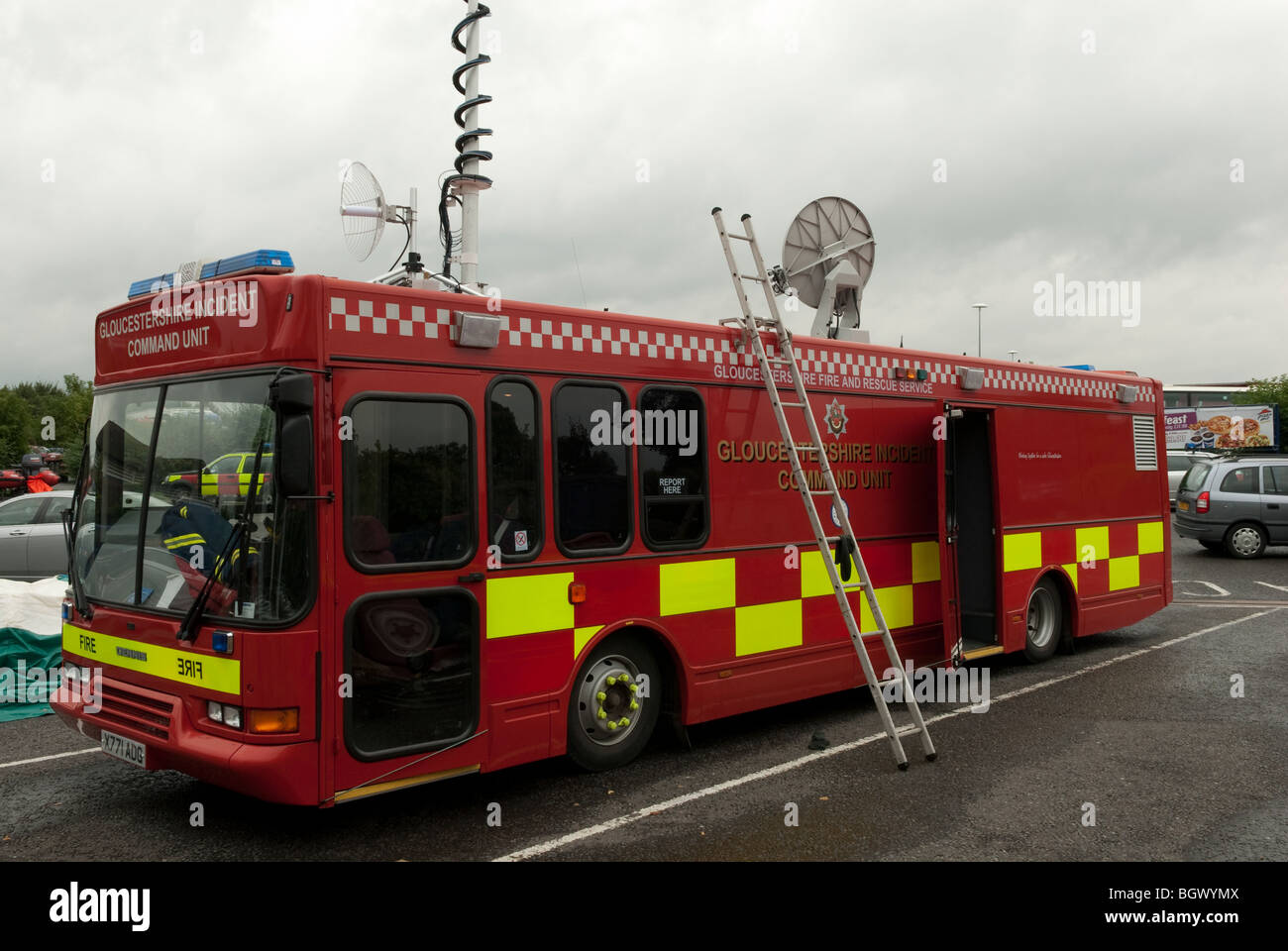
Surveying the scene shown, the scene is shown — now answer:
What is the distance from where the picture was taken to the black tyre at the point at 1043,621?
364 inches

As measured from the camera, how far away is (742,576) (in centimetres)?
658

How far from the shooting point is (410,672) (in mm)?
4906

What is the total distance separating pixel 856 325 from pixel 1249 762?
4.11 meters

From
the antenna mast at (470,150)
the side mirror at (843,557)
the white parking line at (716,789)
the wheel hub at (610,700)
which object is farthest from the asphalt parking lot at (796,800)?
the antenna mast at (470,150)

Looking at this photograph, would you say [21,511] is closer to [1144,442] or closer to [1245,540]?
[1144,442]

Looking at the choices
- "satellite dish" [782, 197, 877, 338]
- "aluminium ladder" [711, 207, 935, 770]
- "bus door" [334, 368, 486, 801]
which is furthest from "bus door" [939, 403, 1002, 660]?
"bus door" [334, 368, 486, 801]

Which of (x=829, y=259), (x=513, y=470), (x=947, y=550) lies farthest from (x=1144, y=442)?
(x=513, y=470)

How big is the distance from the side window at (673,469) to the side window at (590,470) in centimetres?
16

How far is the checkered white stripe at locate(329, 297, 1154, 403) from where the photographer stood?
4934 mm

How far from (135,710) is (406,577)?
1565 millimetres

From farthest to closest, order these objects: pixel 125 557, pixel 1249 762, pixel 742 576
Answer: pixel 742 576 < pixel 1249 762 < pixel 125 557

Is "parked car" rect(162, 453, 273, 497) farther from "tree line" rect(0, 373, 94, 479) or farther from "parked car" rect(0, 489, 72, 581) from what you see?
"tree line" rect(0, 373, 94, 479)
